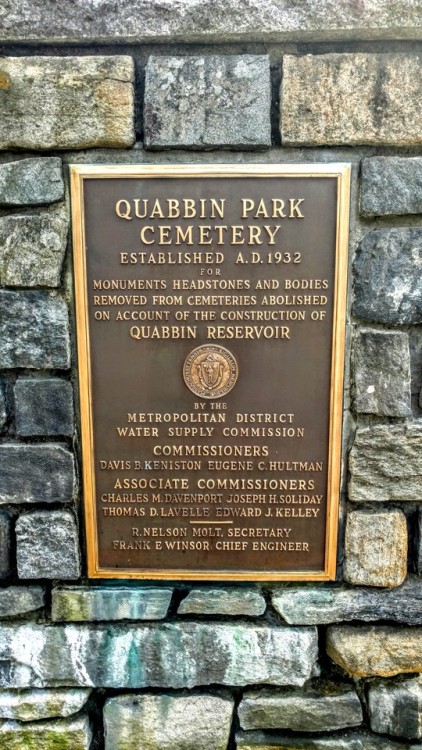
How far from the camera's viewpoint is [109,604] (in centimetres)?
230

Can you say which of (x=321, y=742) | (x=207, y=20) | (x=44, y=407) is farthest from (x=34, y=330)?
(x=321, y=742)

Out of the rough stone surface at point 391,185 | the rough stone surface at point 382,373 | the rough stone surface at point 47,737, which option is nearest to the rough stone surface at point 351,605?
the rough stone surface at point 382,373

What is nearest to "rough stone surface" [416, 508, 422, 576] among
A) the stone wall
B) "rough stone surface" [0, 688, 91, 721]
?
the stone wall

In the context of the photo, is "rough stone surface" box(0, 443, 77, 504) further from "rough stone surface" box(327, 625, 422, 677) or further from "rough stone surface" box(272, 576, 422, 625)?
"rough stone surface" box(327, 625, 422, 677)

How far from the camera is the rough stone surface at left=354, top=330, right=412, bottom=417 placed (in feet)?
6.97

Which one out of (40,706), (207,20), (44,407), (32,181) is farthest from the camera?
(40,706)

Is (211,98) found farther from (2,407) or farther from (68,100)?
(2,407)

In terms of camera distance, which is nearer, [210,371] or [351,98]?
[351,98]

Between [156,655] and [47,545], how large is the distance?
0.64m

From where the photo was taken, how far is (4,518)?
229cm

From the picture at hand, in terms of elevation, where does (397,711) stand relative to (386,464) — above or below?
below

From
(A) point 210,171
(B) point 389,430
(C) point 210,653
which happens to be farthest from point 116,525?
(A) point 210,171

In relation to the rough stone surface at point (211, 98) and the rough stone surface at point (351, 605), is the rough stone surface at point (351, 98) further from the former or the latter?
the rough stone surface at point (351, 605)

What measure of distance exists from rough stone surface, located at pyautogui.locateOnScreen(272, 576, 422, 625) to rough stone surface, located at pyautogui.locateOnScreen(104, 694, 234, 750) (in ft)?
1.57
